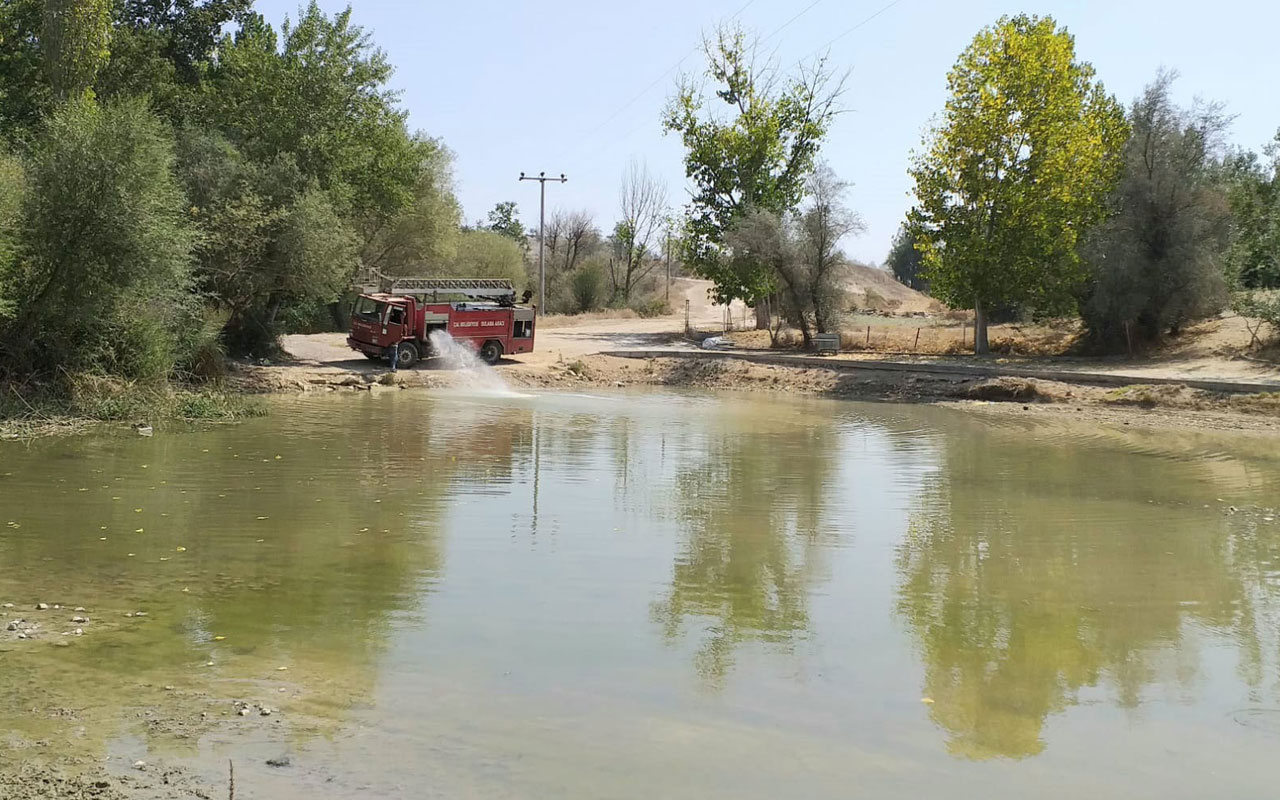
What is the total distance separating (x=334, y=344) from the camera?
39.7m

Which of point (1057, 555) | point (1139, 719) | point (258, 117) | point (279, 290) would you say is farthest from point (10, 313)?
point (1139, 719)

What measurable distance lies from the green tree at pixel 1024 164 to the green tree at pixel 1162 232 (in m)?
0.94

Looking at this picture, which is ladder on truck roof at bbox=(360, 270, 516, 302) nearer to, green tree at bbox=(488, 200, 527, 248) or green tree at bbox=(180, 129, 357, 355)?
green tree at bbox=(180, 129, 357, 355)

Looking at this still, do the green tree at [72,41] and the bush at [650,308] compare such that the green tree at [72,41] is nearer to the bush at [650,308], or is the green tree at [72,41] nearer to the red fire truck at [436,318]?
the red fire truck at [436,318]

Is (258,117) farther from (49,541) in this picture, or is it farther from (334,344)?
(49,541)

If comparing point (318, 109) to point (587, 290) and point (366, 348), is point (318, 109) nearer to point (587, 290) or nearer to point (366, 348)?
point (366, 348)

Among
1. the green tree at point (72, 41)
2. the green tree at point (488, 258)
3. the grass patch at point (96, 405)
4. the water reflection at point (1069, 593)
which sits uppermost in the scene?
the green tree at point (72, 41)

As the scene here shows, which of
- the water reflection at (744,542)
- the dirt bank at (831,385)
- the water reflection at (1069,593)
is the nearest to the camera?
the water reflection at (1069,593)

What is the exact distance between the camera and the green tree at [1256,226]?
3292 cm

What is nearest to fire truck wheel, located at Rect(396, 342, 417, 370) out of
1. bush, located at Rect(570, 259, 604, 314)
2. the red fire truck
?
the red fire truck

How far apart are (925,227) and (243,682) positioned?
3555 centimetres

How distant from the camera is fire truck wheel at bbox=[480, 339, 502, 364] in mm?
35562

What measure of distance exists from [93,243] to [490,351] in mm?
15572

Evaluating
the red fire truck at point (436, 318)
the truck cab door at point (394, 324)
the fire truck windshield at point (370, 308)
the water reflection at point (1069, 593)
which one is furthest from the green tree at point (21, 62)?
the water reflection at point (1069, 593)
